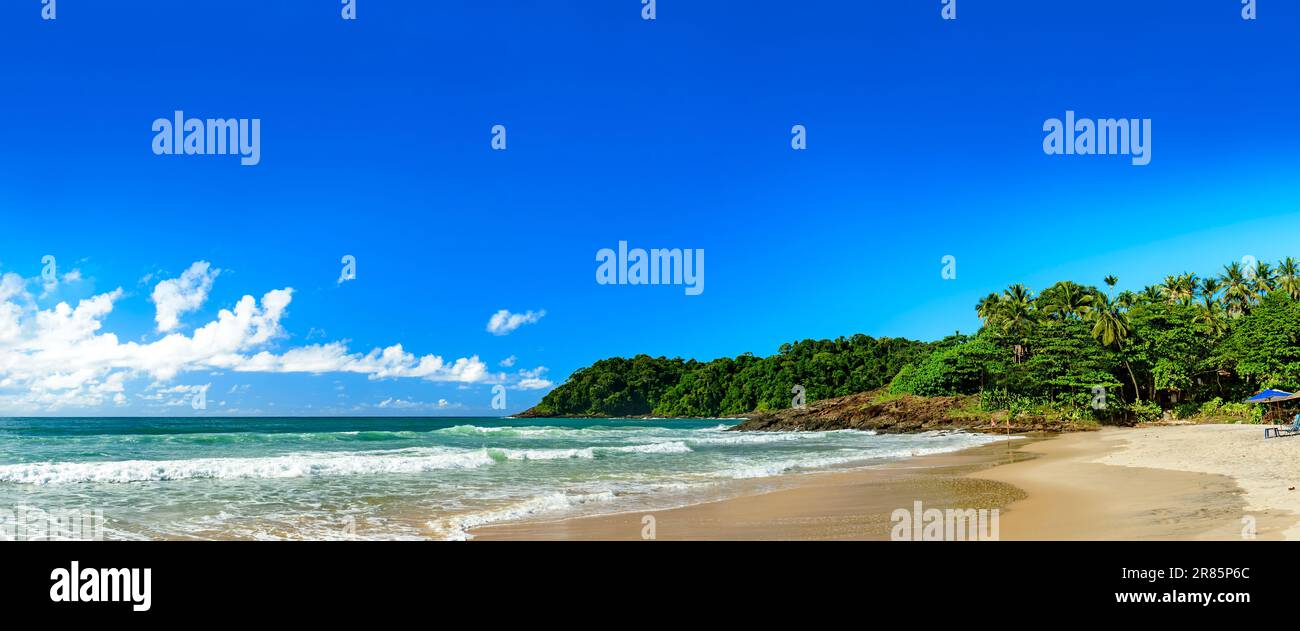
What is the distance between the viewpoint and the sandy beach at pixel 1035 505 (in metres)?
8.55

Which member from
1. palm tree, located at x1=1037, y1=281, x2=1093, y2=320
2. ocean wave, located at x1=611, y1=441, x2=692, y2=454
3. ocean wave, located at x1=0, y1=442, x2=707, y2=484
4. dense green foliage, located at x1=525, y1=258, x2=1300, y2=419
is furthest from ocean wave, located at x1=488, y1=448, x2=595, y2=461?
palm tree, located at x1=1037, y1=281, x2=1093, y2=320

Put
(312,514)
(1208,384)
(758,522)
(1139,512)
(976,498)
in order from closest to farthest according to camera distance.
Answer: (1139,512) → (758,522) → (312,514) → (976,498) → (1208,384)

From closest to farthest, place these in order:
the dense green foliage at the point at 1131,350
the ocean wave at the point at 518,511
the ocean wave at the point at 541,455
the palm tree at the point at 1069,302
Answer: the ocean wave at the point at 518,511, the ocean wave at the point at 541,455, the dense green foliage at the point at 1131,350, the palm tree at the point at 1069,302

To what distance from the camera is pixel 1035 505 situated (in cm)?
1118

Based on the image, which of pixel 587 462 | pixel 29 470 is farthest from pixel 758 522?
pixel 29 470

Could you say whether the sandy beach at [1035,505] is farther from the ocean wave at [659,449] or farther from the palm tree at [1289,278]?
the palm tree at [1289,278]

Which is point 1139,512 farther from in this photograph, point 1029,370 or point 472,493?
point 1029,370

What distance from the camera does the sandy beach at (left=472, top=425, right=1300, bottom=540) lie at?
28.0 feet

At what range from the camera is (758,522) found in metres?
10.3

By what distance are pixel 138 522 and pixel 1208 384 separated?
198ft

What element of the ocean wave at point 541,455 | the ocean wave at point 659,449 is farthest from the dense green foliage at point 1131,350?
the ocean wave at point 541,455

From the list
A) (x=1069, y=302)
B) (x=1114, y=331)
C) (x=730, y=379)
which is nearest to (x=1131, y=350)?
(x=1114, y=331)

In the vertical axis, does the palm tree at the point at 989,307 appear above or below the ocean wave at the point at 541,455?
above

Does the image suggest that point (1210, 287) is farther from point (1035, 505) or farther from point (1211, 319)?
point (1035, 505)
